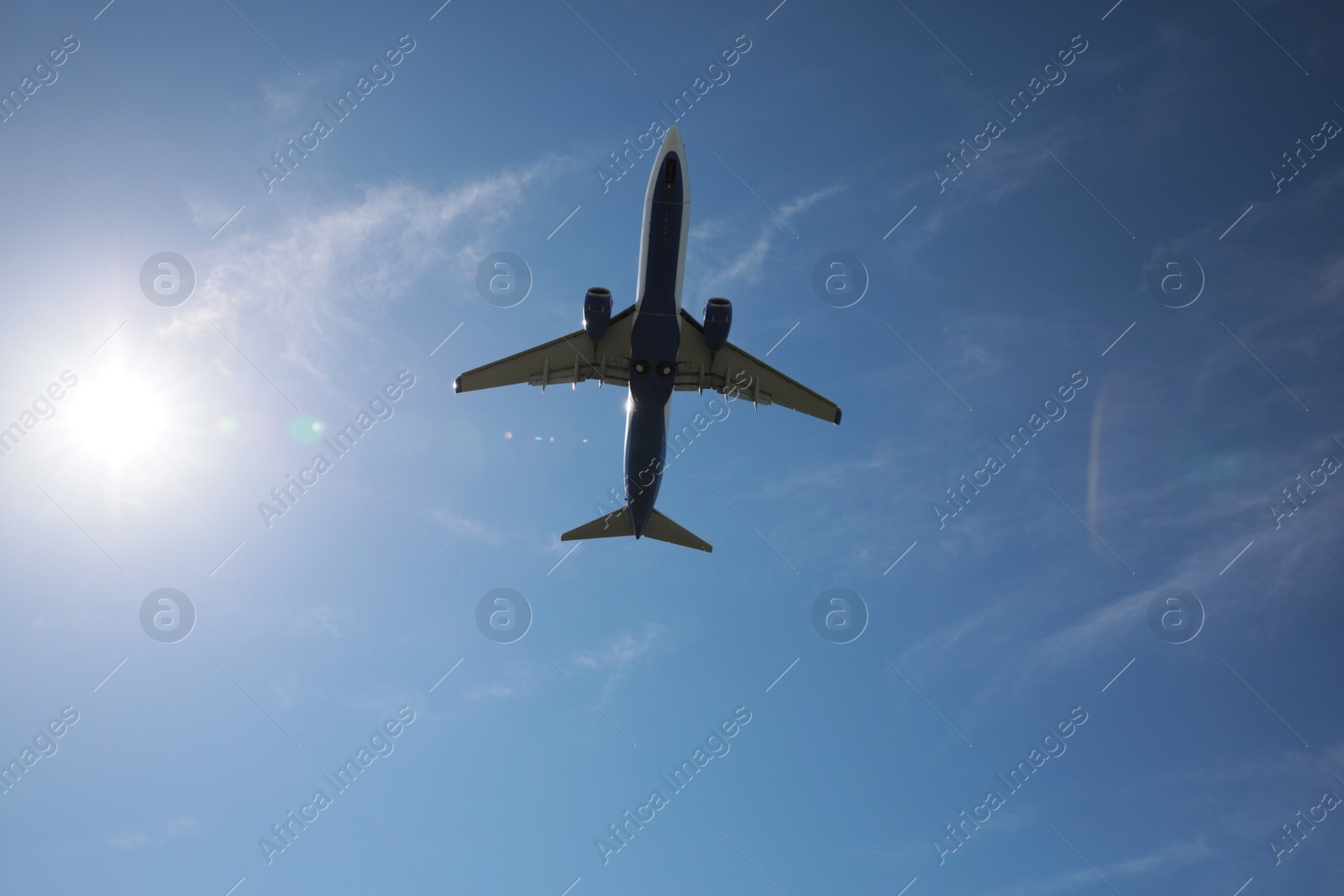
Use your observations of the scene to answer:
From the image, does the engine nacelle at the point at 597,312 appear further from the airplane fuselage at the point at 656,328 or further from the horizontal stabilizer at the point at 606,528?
the horizontal stabilizer at the point at 606,528

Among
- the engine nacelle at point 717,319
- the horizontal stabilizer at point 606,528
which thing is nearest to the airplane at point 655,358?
the engine nacelle at point 717,319

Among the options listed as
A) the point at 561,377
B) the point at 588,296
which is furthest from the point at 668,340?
the point at 561,377

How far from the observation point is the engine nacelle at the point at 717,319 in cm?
4084

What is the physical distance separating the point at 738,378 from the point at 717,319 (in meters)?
5.69

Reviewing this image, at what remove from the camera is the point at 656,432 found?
1677 inches

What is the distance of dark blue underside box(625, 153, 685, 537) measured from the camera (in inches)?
1443

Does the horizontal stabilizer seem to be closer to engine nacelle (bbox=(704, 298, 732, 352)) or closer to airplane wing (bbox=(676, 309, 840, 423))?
airplane wing (bbox=(676, 309, 840, 423))

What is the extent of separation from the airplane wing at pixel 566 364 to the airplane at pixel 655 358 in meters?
0.05

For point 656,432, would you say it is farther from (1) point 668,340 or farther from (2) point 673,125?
(2) point 673,125

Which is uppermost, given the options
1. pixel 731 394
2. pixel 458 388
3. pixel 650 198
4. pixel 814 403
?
Result: pixel 458 388

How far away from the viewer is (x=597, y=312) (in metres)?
40.9

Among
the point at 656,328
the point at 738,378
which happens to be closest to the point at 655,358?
the point at 656,328

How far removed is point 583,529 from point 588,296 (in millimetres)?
16548

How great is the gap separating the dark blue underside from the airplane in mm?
43
